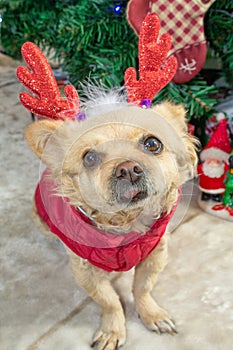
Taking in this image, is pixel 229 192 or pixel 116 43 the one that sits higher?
pixel 116 43

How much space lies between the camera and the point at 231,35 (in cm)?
146

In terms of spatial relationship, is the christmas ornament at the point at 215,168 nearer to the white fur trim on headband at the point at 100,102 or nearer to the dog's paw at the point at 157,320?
the dog's paw at the point at 157,320

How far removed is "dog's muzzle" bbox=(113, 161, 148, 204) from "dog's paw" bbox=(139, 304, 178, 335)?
397mm

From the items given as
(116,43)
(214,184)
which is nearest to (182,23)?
(116,43)

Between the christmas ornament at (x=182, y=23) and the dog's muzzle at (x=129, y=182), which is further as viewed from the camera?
the christmas ornament at (x=182, y=23)

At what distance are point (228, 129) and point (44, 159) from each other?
0.92m

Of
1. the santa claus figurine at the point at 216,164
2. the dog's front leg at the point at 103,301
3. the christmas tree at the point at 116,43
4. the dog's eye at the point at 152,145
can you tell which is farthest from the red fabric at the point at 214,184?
the dog's eye at the point at 152,145

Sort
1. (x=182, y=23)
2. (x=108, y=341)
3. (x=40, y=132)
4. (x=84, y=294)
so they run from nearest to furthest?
1. (x=40, y=132)
2. (x=108, y=341)
3. (x=84, y=294)
4. (x=182, y=23)

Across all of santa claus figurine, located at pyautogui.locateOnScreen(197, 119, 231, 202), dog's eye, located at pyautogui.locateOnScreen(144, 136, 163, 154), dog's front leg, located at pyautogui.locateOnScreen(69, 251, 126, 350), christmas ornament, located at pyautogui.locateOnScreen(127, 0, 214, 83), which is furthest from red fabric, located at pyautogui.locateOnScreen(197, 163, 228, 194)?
dog's eye, located at pyautogui.locateOnScreen(144, 136, 163, 154)

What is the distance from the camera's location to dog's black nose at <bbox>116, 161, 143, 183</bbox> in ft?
2.51

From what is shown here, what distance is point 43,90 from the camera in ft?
2.95

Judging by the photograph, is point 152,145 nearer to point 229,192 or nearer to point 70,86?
point 70,86

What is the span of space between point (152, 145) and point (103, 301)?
429 mm

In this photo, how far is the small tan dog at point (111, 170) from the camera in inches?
31.8
